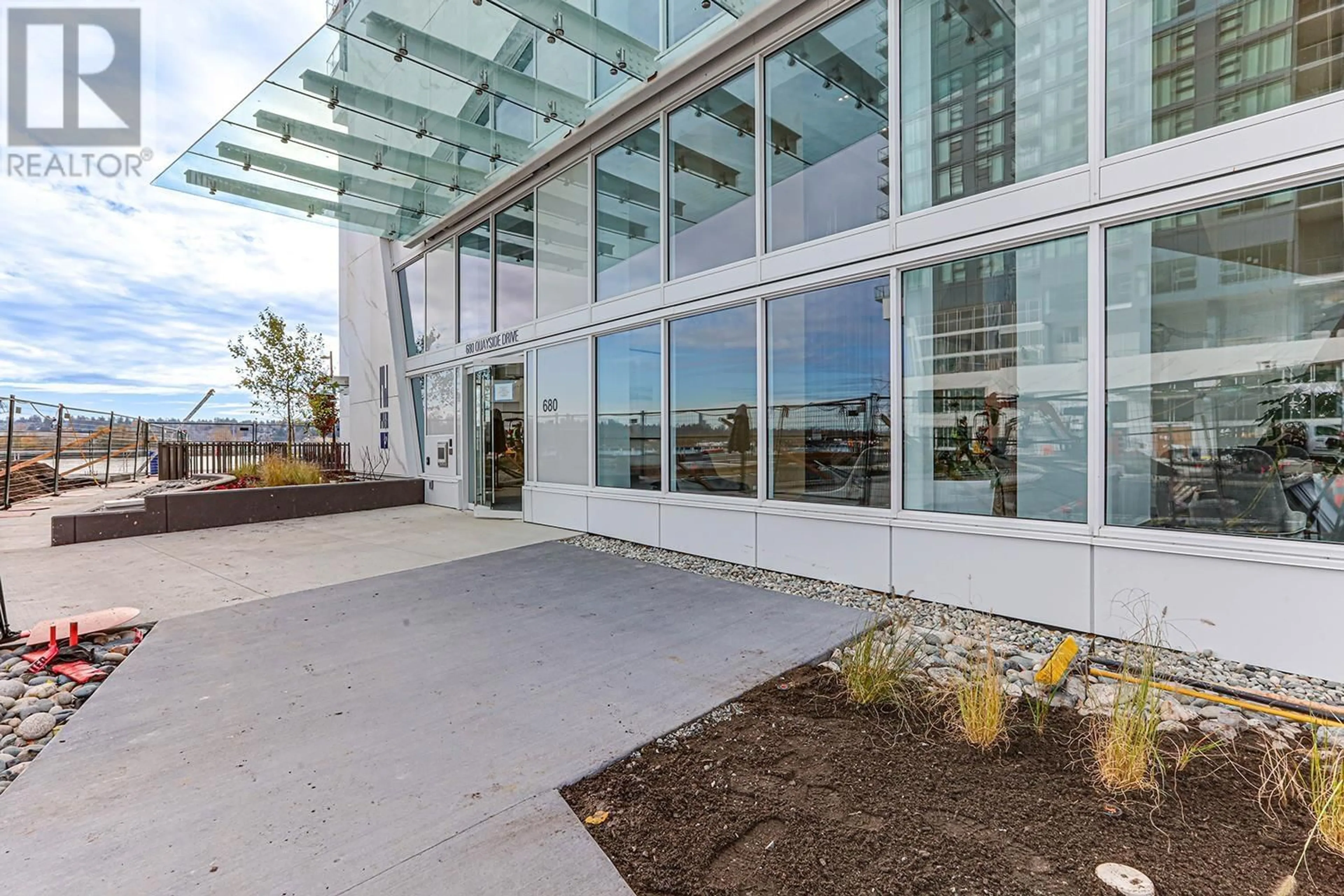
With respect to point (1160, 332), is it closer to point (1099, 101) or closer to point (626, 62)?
point (1099, 101)

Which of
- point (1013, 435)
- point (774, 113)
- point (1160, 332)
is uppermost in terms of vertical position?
point (774, 113)

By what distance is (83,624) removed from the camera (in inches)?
159

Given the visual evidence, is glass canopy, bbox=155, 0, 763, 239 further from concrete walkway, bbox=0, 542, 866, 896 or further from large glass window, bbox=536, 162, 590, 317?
concrete walkway, bbox=0, 542, 866, 896

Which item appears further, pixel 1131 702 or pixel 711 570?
pixel 711 570

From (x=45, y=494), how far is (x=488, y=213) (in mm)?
11014

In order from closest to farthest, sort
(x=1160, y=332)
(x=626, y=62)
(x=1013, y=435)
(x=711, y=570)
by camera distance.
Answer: (x=1160, y=332) < (x=1013, y=435) < (x=711, y=570) < (x=626, y=62)

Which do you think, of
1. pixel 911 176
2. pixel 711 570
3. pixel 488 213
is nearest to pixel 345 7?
pixel 488 213

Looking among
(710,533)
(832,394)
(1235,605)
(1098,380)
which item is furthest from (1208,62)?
(710,533)

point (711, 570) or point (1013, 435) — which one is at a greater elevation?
point (1013, 435)

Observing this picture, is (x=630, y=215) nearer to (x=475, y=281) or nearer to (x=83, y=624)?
(x=475, y=281)

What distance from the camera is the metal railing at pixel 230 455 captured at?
1397 cm

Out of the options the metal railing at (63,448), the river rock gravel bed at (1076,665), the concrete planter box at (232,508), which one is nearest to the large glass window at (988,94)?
the river rock gravel bed at (1076,665)

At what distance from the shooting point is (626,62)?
6781 millimetres

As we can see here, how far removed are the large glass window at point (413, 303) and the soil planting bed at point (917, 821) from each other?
11.9m
